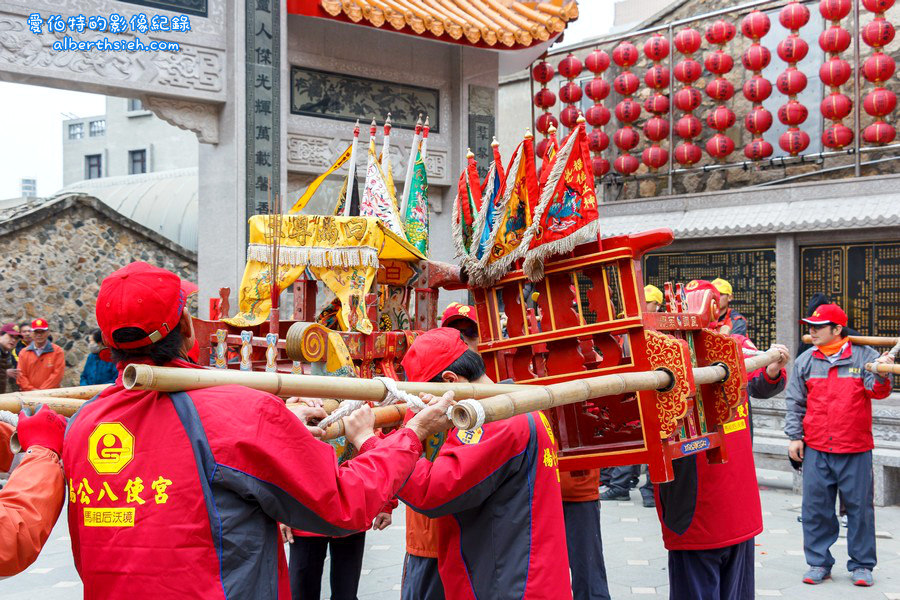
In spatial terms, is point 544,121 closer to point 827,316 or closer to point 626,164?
point 626,164

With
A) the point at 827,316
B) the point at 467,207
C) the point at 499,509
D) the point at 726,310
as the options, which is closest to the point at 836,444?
the point at 827,316

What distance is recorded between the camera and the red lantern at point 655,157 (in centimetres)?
1048

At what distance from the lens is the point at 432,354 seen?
2.65 m

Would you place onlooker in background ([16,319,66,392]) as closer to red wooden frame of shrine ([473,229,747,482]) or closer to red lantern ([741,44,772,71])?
red wooden frame of shrine ([473,229,747,482])

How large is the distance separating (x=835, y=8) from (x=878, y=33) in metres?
0.48

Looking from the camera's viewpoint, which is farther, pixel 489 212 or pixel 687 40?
pixel 687 40

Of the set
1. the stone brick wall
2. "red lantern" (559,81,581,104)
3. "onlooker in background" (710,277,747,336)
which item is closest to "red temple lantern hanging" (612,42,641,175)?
"red lantern" (559,81,581,104)

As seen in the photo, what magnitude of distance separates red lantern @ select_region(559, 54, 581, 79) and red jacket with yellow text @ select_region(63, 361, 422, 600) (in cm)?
941

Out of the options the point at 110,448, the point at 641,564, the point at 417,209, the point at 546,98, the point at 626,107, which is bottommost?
the point at 641,564

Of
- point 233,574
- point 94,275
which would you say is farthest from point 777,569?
point 94,275

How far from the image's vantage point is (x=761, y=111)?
9625mm

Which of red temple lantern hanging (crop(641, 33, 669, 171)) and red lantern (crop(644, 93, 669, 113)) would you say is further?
red lantern (crop(644, 93, 669, 113))

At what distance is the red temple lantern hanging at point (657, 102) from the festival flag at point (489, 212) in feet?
24.9

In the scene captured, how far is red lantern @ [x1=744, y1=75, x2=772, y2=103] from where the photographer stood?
949 centimetres
